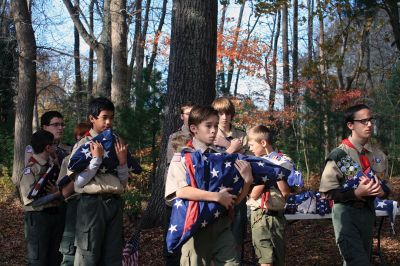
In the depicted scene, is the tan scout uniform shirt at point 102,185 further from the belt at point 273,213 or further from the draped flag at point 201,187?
the belt at point 273,213

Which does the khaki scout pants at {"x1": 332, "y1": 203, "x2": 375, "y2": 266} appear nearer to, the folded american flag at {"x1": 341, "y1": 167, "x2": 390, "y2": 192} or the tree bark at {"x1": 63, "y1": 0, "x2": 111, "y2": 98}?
the folded american flag at {"x1": 341, "y1": 167, "x2": 390, "y2": 192}

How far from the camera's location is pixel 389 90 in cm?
2130

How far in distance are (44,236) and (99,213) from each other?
1.01 metres

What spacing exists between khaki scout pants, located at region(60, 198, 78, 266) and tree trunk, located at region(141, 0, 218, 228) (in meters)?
2.52

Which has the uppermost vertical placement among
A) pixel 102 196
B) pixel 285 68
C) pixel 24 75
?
pixel 285 68

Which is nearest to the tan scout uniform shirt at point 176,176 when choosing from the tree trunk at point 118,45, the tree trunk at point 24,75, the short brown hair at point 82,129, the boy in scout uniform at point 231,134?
the boy in scout uniform at point 231,134

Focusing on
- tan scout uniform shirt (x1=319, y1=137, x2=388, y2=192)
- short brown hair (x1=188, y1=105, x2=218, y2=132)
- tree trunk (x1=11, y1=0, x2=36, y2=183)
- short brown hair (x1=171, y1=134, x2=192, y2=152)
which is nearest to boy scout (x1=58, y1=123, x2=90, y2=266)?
short brown hair (x1=171, y1=134, x2=192, y2=152)

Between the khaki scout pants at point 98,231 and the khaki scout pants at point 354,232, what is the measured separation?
6.69ft

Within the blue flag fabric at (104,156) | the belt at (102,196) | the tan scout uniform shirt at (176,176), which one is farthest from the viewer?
the belt at (102,196)

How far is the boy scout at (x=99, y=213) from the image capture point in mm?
4496

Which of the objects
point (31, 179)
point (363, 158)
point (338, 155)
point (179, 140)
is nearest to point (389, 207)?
point (363, 158)

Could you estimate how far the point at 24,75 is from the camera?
14227 millimetres

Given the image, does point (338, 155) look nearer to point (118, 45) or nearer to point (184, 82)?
point (184, 82)

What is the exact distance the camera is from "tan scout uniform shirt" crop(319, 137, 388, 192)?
4695mm
